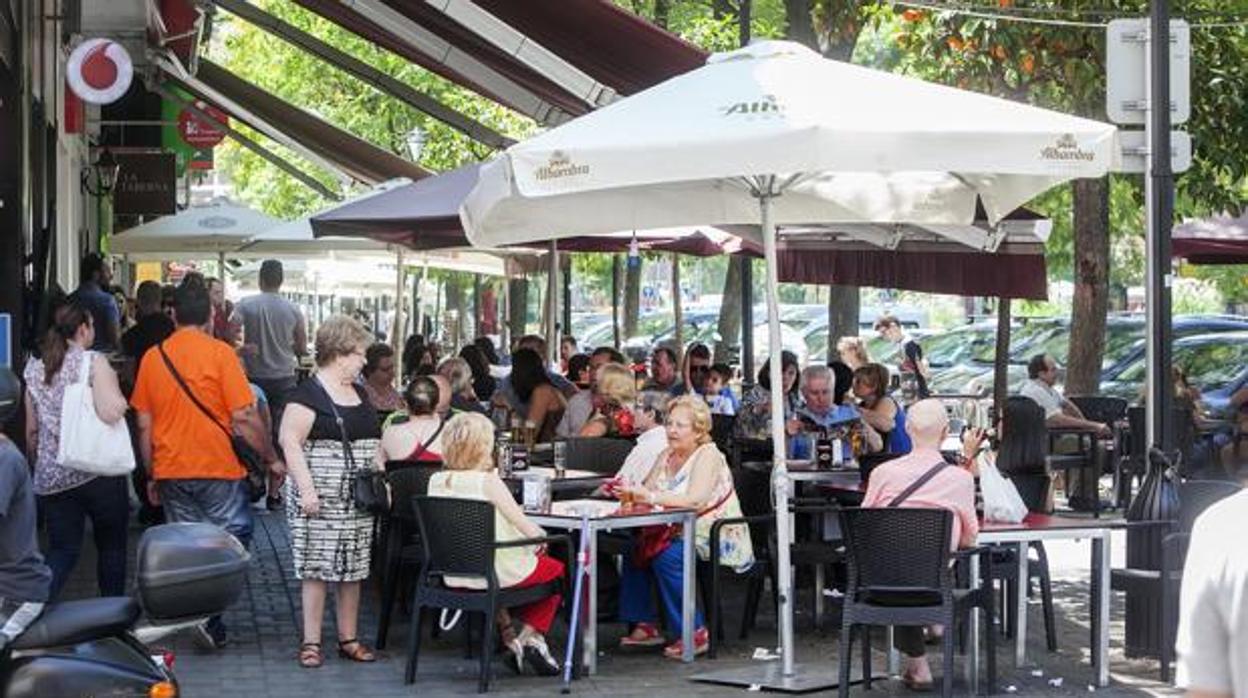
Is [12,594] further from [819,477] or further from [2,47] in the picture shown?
[2,47]

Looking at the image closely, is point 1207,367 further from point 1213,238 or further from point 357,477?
point 357,477

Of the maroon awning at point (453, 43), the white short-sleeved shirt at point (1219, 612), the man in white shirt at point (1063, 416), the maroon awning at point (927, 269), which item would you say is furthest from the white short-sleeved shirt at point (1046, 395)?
the white short-sleeved shirt at point (1219, 612)

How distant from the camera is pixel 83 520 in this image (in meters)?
11.2

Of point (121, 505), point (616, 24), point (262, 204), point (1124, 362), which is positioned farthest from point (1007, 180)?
point (262, 204)

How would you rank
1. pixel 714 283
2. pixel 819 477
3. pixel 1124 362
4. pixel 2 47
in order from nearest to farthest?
1. pixel 819 477
2. pixel 2 47
3. pixel 1124 362
4. pixel 714 283

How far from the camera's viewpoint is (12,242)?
47.3 ft

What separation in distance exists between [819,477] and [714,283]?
101015 millimetres

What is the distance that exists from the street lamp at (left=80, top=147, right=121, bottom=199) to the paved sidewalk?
40.2ft

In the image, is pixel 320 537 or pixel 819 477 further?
pixel 819 477

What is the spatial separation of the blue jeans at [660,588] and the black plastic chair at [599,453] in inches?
63.4

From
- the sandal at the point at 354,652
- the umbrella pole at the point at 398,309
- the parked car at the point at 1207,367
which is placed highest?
the umbrella pole at the point at 398,309

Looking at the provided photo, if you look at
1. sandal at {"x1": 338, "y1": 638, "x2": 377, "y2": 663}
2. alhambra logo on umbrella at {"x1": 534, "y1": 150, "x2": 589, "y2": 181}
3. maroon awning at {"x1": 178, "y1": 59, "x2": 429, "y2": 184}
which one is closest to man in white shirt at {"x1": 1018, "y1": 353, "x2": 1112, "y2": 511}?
maroon awning at {"x1": 178, "y1": 59, "x2": 429, "y2": 184}

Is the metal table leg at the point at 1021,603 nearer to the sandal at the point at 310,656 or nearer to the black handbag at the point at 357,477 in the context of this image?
the black handbag at the point at 357,477

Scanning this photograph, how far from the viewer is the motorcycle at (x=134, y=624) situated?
17.1ft
